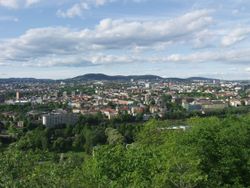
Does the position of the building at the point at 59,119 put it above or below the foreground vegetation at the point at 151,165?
below

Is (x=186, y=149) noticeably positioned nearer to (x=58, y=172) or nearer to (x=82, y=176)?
(x=82, y=176)

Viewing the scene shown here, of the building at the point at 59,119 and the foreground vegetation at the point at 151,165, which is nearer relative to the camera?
the foreground vegetation at the point at 151,165

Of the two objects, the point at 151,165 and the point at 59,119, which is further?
the point at 59,119

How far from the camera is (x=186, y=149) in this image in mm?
20828

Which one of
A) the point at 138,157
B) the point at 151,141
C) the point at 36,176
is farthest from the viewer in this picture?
the point at 151,141

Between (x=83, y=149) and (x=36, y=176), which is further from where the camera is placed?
(x=83, y=149)

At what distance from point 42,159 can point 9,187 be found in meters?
5.10

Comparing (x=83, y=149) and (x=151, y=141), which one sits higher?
(x=151, y=141)

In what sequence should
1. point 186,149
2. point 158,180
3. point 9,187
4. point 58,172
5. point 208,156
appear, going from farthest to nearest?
point 208,156, point 186,149, point 158,180, point 58,172, point 9,187

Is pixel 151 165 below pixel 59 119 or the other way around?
the other way around

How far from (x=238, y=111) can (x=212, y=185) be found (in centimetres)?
8813

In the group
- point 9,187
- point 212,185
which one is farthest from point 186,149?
point 9,187

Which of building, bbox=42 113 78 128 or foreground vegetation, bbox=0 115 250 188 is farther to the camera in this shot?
building, bbox=42 113 78 128

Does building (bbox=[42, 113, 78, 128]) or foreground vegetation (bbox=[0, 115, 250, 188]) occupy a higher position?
foreground vegetation (bbox=[0, 115, 250, 188])
